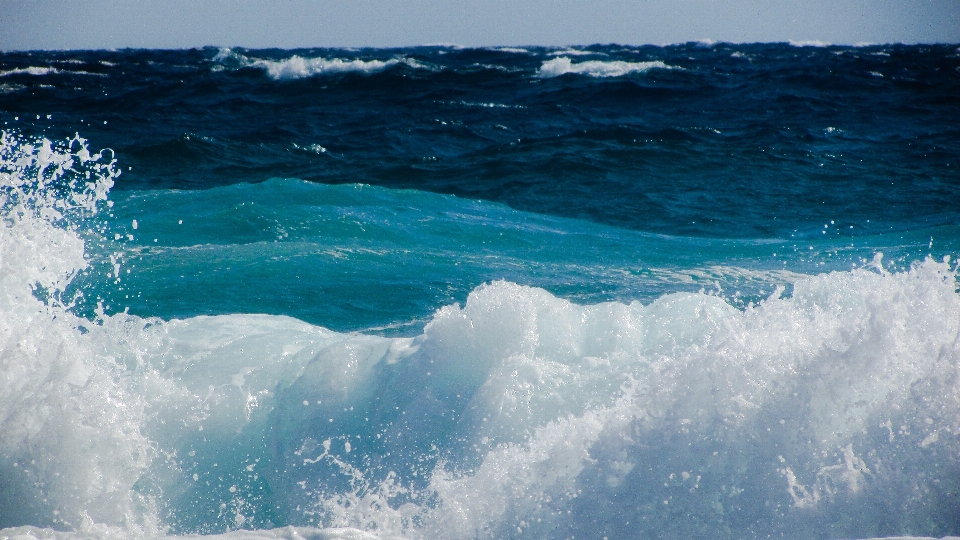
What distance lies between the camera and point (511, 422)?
140 inches

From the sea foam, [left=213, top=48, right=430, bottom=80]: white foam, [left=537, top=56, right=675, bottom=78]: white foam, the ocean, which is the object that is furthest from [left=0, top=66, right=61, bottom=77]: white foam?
the sea foam

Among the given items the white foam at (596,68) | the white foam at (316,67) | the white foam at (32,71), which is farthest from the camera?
the white foam at (32,71)

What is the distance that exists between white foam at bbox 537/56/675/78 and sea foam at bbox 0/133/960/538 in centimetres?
1959

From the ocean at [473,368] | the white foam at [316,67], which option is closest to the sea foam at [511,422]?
the ocean at [473,368]

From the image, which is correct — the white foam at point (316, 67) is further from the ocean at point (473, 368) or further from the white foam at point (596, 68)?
the ocean at point (473, 368)

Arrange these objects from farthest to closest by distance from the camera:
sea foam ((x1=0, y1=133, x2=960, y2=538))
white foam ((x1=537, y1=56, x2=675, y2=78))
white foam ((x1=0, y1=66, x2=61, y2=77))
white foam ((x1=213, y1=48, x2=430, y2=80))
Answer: white foam ((x1=0, y1=66, x2=61, y2=77))
white foam ((x1=213, y1=48, x2=430, y2=80))
white foam ((x1=537, y1=56, x2=675, y2=78))
sea foam ((x1=0, y1=133, x2=960, y2=538))

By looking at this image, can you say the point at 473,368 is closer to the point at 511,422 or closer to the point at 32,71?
the point at 511,422

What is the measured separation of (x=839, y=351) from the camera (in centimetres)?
316

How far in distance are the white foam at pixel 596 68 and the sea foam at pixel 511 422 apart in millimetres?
19588

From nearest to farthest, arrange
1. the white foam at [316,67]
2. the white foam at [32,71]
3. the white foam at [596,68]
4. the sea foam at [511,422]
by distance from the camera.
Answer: the sea foam at [511,422], the white foam at [596,68], the white foam at [316,67], the white foam at [32,71]

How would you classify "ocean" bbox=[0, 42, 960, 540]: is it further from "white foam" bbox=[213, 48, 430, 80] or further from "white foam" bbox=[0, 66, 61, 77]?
"white foam" bbox=[0, 66, 61, 77]

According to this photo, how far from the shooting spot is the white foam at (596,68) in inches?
908

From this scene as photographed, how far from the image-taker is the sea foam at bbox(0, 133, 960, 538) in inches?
117

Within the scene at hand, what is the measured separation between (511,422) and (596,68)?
22067mm
